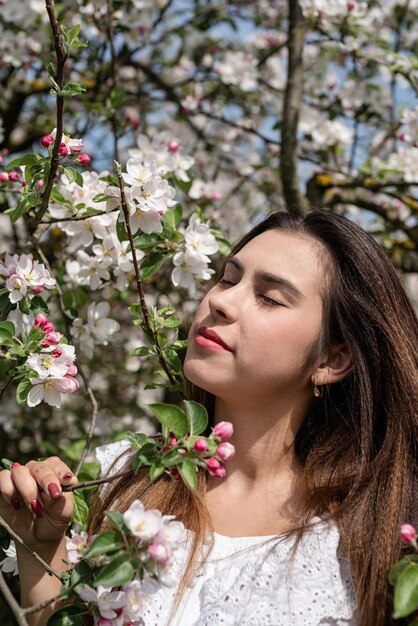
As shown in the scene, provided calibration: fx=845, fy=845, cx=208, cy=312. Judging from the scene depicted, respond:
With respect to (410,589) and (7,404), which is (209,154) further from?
(410,589)

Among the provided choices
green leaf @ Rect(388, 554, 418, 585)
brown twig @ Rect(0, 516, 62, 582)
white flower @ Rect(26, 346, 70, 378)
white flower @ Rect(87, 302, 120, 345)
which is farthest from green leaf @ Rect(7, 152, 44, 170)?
green leaf @ Rect(388, 554, 418, 585)

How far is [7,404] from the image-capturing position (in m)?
3.31

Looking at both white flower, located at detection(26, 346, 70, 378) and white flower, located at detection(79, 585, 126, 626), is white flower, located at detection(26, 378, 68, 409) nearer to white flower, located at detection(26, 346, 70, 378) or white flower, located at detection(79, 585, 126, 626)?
white flower, located at detection(26, 346, 70, 378)

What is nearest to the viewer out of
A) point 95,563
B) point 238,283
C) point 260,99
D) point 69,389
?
point 95,563

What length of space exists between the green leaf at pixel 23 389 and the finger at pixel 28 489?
7.8 inches

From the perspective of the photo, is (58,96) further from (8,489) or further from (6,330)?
(8,489)

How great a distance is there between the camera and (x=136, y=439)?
138 centimetres

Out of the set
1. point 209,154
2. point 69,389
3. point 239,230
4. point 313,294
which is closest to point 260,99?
point 209,154

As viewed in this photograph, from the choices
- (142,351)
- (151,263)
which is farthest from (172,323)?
(151,263)

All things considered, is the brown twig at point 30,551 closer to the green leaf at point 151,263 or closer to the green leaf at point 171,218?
the green leaf at point 151,263

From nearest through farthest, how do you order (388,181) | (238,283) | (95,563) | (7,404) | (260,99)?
1. (95,563)
2. (238,283)
3. (388,181)
4. (7,404)
5. (260,99)

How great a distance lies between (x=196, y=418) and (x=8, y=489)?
1.37 feet

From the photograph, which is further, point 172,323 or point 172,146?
point 172,146

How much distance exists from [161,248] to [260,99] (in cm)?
194
